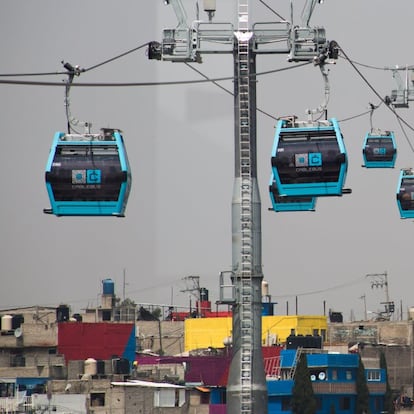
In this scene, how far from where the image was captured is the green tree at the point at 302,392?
113625mm

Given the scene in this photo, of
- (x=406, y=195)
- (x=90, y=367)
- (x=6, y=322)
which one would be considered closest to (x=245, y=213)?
(x=406, y=195)

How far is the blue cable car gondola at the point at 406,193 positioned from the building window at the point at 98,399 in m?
31.9

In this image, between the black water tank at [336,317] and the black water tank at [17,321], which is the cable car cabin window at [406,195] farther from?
the black water tank at [336,317]

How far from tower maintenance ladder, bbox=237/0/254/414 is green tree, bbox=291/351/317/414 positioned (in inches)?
2769

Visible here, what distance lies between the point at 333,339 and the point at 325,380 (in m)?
23.8

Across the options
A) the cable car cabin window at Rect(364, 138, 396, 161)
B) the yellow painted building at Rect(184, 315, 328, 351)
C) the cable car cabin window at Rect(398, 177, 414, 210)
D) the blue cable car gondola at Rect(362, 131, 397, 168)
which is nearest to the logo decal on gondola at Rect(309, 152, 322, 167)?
the cable car cabin window at Rect(398, 177, 414, 210)

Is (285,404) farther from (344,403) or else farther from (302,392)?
(344,403)

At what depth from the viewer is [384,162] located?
70.0 m

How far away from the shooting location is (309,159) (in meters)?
46.0

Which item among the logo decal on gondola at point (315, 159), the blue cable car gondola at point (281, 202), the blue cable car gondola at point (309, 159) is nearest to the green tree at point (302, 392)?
the blue cable car gondola at point (281, 202)

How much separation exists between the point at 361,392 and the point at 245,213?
75694mm

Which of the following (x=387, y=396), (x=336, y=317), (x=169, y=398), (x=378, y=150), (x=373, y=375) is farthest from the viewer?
(x=336, y=317)

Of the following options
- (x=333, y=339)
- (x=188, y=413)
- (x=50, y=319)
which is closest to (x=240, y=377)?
(x=188, y=413)

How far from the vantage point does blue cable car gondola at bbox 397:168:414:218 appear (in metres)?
67.4
